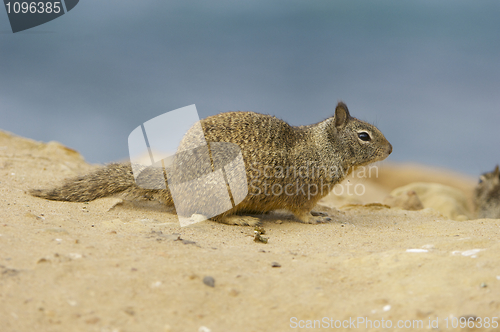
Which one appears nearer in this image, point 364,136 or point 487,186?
point 364,136

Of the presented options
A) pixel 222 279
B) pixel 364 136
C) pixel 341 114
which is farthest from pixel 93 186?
pixel 364 136

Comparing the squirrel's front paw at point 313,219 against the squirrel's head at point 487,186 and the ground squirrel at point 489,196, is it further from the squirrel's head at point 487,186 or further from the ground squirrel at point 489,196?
the squirrel's head at point 487,186

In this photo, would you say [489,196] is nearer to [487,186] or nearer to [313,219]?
[487,186]

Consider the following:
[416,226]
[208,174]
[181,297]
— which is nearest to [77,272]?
Answer: [181,297]

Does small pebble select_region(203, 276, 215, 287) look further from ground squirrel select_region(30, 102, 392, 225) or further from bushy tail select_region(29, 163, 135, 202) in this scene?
bushy tail select_region(29, 163, 135, 202)

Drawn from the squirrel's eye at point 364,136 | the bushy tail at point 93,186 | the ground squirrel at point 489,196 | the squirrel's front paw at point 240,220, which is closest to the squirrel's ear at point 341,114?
the squirrel's eye at point 364,136

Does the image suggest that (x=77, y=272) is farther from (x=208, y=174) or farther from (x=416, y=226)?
(x=416, y=226)
